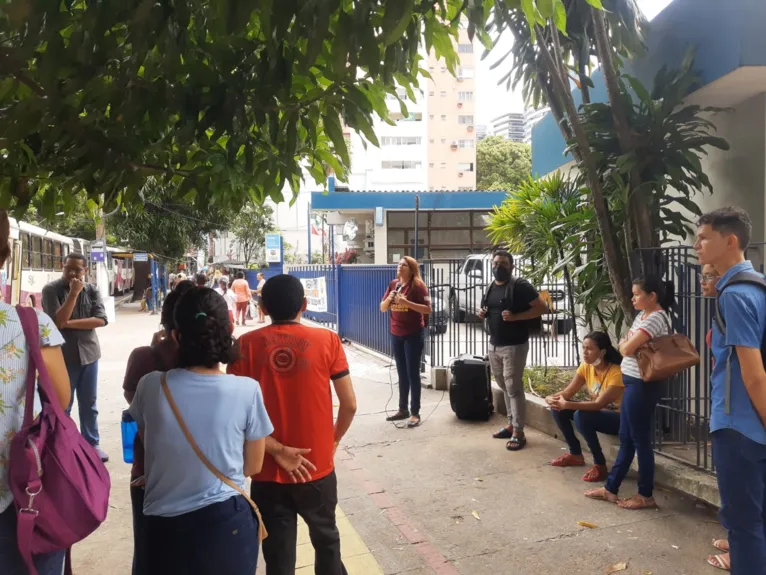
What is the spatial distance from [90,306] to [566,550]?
4.37 meters

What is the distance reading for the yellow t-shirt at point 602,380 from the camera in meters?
4.94

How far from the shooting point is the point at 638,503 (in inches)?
176

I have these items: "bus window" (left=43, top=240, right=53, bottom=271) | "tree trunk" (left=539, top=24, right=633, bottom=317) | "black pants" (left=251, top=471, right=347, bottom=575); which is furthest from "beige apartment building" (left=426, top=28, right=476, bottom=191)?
"black pants" (left=251, top=471, right=347, bottom=575)

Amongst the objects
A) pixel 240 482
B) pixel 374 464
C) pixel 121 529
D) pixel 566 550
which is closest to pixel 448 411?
pixel 374 464

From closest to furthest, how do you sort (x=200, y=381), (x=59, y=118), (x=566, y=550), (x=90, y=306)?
(x=200, y=381) → (x=59, y=118) → (x=566, y=550) → (x=90, y=306)

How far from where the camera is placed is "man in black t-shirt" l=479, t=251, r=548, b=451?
5.93 meters

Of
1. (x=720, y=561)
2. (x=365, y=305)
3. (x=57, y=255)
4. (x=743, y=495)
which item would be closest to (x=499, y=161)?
(x=57, y=255)

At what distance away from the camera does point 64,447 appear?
2109mm

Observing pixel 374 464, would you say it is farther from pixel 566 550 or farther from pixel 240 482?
pixel 240 482

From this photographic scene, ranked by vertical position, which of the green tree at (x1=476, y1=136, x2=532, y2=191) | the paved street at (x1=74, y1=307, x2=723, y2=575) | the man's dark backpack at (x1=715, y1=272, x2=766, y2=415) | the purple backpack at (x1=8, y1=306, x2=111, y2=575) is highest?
the green tree at (x1=476, y1=136, x2=532, y2=191)

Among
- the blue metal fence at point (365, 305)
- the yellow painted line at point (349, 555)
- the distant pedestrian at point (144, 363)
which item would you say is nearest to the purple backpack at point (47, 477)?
the distant pedestrian at point (144, 363)

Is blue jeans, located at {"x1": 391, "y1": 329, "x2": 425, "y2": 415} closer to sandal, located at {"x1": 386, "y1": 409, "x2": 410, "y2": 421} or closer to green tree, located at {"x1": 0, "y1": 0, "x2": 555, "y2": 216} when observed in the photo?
sandal, located at {"x1": 386, "y1": 409, "x2": 410, "y2": 421}

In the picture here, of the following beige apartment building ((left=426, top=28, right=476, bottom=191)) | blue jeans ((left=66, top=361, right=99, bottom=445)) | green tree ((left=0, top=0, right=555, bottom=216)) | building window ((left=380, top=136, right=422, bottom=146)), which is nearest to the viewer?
green tree ((left=0, top=0, right=555, bottom=216))

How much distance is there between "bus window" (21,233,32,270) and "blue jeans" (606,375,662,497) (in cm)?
1489
